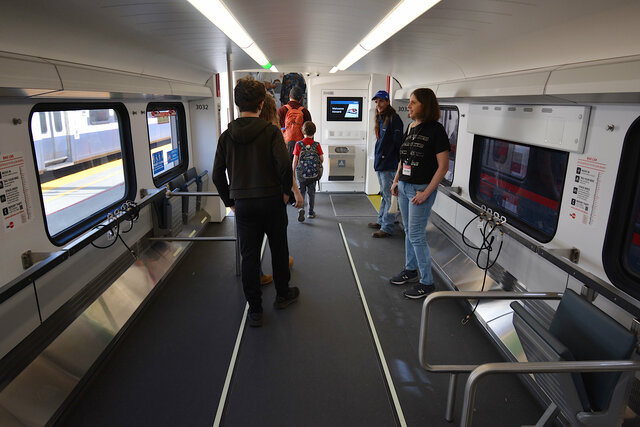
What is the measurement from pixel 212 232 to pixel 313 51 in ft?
10.7

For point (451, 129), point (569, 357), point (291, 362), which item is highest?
point (451, 129)

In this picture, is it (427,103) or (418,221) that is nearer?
(427,103)

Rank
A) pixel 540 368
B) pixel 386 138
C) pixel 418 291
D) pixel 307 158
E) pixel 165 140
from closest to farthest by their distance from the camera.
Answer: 1. pixel 540 368
2. pixel 418 291
3. pixel 386 138
4. pixel 165 140
5. pixel 307 158

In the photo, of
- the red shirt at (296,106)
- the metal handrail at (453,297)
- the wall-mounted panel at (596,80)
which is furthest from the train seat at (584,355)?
the red shirt at (296,106)

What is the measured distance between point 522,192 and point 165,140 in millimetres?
4737

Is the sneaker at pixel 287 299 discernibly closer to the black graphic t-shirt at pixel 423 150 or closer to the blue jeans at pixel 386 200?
the black graphic t-shirt at pixel 423 150

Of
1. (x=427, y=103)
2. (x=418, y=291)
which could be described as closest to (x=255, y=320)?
(x=418, y=291)

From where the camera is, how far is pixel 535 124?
10.6ft

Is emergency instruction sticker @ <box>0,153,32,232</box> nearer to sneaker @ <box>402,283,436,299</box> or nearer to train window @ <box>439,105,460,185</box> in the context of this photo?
sneaker @ <box>402,283,436,299</box>

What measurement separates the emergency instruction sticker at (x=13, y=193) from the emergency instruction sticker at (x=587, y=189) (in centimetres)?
370

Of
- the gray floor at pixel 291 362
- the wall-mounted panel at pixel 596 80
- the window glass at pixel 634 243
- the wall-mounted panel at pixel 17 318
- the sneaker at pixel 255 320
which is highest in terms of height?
the wall-mounted panel at pixel 596 80

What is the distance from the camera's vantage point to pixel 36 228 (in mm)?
2834

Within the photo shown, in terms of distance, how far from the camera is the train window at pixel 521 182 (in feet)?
10.9

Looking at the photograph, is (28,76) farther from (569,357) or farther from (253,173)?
(569,357)
